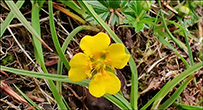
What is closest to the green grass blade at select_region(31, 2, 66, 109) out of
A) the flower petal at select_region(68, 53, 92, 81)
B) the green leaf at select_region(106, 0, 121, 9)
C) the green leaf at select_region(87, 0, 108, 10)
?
the flower petal at select_region(68, 53, 92, 81)

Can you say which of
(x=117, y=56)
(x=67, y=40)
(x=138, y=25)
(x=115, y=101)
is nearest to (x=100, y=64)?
(x=117, y=56)

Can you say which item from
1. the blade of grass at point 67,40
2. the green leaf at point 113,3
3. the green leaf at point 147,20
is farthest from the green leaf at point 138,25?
the blade of grass at point 67,40

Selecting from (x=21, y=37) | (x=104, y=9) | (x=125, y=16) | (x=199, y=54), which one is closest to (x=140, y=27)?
(x=125, y=16)

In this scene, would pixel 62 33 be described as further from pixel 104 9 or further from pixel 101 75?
pixel 101 75

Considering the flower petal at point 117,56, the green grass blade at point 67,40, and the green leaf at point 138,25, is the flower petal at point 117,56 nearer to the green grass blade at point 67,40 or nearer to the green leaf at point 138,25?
the green grass blade at point 67,40

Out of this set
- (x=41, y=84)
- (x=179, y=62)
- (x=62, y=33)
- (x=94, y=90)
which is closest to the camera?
(x=94, y=90)

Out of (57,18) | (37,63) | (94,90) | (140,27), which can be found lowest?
(94,90)

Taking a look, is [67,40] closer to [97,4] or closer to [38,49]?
[38,49]
